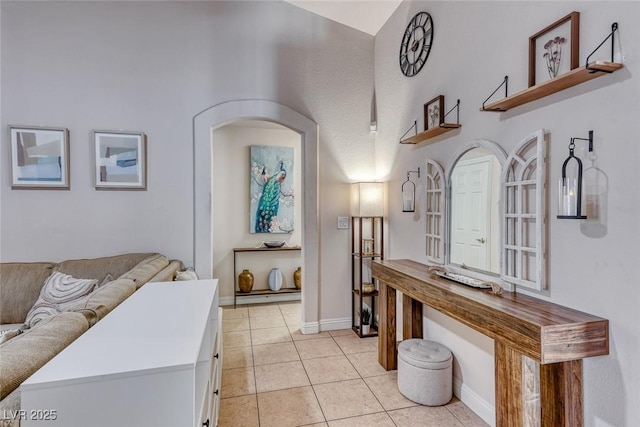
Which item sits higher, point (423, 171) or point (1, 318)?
point (423, 171)

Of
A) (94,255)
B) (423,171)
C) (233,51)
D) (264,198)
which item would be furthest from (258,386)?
(233,51)

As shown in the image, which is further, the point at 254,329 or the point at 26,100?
the point at 254,329

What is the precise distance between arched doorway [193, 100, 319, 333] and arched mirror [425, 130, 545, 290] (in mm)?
1358

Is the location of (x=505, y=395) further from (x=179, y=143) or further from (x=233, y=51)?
(x=233, y=51)

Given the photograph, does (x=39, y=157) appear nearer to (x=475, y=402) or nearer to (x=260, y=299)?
(x=260, y=299)

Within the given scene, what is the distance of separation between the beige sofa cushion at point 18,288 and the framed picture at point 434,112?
11.1ft

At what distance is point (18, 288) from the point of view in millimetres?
2498

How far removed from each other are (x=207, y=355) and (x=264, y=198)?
11.8 ft

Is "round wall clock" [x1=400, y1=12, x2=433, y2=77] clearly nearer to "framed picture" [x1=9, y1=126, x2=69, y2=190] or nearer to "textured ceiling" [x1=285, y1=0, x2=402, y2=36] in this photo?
"textured ceiling" [x1=285, y1=0, x2=402, y2=36]

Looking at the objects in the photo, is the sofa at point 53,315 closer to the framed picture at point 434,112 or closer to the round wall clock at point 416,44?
the framed picture at point 434,112

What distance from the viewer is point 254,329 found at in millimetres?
3734

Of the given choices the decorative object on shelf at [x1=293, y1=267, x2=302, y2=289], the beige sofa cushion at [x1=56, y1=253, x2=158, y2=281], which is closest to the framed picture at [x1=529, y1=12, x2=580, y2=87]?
the beige sofa cushion at [x1=56, y1=253, x2=158, y2=281]

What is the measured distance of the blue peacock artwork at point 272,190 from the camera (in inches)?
188

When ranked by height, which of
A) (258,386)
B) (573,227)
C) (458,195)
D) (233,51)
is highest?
(233,51)
